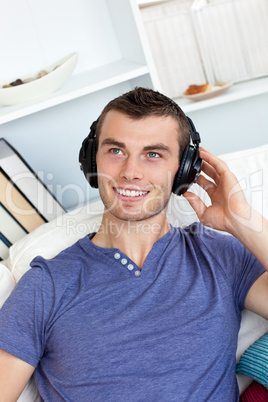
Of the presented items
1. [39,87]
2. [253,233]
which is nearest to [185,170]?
[253,233]

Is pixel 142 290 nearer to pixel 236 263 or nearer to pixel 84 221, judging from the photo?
pixel 236 263

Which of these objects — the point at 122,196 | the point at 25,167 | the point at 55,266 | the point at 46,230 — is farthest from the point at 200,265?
the point at 25,167

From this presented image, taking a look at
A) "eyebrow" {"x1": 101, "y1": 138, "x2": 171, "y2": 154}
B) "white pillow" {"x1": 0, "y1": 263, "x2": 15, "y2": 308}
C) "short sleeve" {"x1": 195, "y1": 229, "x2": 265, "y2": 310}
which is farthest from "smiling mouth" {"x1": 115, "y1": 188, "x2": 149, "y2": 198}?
"white pillow" {"x1": 0, "y1": 263, "x2": 15, "y2": 308}

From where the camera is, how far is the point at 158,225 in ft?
4.25

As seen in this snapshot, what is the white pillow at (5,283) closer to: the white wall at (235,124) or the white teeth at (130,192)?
the white teeth at (130,192)

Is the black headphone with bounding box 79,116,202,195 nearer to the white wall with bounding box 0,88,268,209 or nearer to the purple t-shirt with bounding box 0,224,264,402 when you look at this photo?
the purple t-shirt with bounding box 0,224,264,402

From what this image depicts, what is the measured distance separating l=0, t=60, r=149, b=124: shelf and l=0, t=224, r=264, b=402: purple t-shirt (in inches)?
19.8

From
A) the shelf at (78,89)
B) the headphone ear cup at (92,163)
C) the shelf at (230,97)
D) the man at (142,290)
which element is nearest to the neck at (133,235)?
the man at (142,290)

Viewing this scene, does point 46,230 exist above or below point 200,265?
above

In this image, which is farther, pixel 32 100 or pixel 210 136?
pixel 210 136

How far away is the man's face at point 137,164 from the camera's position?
123 centimetres

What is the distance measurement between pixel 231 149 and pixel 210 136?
102mm

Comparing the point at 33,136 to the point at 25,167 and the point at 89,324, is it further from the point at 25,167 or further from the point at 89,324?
the point at 89,324

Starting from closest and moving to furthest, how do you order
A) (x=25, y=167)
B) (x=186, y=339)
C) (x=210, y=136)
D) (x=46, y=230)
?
(x=186, y=339)
(x=46, y=230)
(x=25, y=167)
(x=210, y=136)
